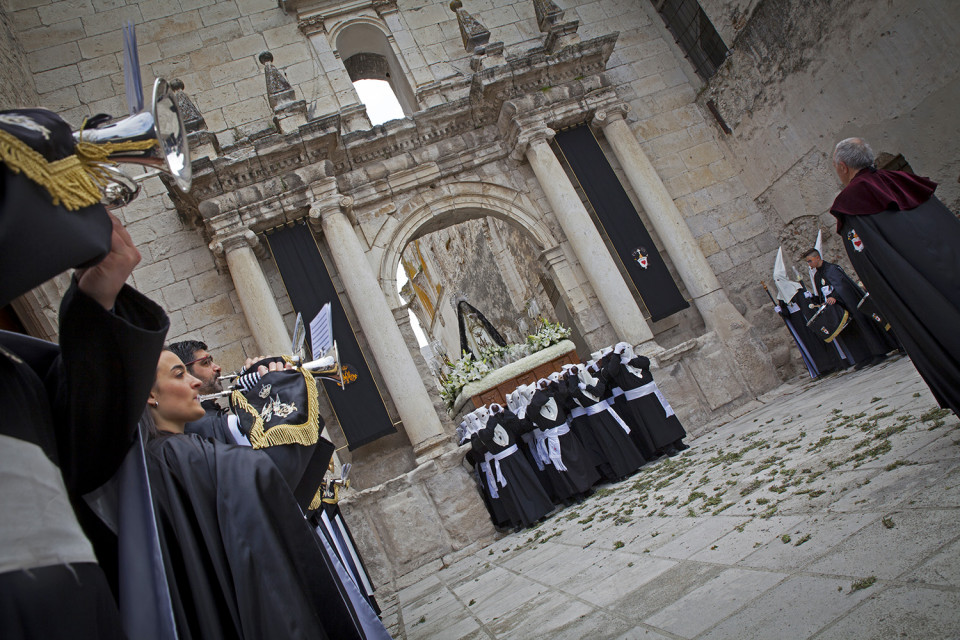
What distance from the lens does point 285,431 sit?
6.84 feet

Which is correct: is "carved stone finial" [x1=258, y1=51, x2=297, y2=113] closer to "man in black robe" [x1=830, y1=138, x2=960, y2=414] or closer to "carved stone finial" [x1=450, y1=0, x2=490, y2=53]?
"carved stone finial" [x1=450, y1=0, x2=490, y2=53]

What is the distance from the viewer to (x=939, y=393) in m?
3.13

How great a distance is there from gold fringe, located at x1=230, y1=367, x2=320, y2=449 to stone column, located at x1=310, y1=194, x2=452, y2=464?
5.71m

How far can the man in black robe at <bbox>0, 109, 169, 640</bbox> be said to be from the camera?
104 centimetres

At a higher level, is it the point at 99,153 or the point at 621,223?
the point at 621,223

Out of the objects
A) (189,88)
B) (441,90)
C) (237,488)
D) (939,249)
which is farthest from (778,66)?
(237,488)

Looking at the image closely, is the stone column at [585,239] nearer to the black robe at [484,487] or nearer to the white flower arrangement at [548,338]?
the white flower arrangement at [548,338]

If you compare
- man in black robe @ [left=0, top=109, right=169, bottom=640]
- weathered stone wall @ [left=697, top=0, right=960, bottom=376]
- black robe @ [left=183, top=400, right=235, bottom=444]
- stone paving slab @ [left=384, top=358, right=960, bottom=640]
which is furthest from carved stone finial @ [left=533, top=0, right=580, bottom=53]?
man in black robe @ [left=0, top=109, right=169, bottom=640]

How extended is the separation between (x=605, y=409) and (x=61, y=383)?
245 inches

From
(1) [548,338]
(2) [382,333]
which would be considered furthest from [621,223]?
(2) [382,333]

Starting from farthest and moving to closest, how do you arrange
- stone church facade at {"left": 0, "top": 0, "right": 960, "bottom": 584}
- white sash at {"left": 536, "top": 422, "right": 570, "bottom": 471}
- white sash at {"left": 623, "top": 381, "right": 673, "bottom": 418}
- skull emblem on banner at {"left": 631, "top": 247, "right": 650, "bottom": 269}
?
skull emblem on banner at {"left": 631, "top": 247, "right": 650, "bottom": 269}, stone church facade at {"left": 0, "top": 0, "right": 960, "bottom": 584}, white sash at {"left": 623, "top": 381, "right": 673, "bottom": 418}, white sash at {"left": 536, "top": 422, "right": 570, "bottom": 471}

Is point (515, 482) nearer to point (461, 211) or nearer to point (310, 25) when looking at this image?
point (461, 211)

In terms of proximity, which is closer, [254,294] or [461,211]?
[254,294]

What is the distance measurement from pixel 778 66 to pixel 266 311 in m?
8.43
